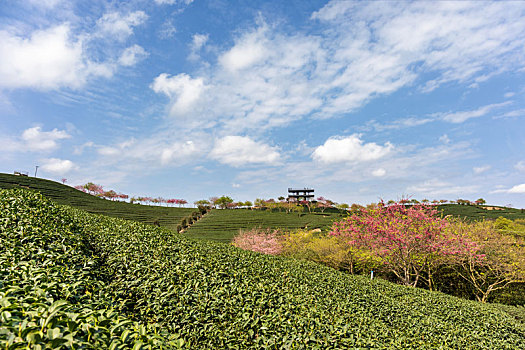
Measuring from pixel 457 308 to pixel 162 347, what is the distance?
8974 millimetres

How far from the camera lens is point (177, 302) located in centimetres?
414

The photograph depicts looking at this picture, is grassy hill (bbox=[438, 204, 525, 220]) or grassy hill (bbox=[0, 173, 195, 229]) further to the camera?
grassy hill (bbox=[0, 173, 195, 229])

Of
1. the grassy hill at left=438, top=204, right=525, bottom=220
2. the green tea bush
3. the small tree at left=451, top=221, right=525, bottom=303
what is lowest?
the small tree at left=451, top=221, right=525, bottom=303

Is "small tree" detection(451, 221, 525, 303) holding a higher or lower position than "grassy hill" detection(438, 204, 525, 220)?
lower

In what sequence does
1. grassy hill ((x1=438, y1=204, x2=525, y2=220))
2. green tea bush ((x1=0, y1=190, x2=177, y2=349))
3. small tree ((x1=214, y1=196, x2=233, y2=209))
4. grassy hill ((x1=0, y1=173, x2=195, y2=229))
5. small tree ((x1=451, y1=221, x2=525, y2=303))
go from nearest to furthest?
green tea bush ((x1=0, y1=190, x2=177, y2=349)) < small tree ((x1=451, y1=221, x2=525, y2=303)) < grassy hill ((x1=438, y1=204, x2=525, y2=220)) < grassy hill ((x1=0, y1=173, x2=195, y2=229)) < small tree ((x1=214, y1=196, x2=233, y2=209))

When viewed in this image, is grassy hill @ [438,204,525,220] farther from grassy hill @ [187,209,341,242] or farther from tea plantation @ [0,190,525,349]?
tea plantation @ [0,190,525,349]

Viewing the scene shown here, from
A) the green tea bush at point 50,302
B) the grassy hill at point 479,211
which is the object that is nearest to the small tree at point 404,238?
the green tea bush at point 50,302

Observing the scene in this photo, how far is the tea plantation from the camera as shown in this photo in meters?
2.06

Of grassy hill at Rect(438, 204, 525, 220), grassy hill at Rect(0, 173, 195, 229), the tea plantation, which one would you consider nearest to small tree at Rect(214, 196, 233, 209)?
grassy hill at Rect(0, 173, 195, 229)

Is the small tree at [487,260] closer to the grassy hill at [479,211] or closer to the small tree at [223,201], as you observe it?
the grassy hill at [479,211]

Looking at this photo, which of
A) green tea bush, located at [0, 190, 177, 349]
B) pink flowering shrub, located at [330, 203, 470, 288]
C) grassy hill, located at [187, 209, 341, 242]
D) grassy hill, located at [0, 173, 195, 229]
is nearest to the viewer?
green tea bush, located at [0, 190, 177, 349]

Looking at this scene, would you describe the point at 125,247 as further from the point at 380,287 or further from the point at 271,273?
the point at 380,287

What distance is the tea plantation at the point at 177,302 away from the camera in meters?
2.06

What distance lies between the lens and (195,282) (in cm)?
446
